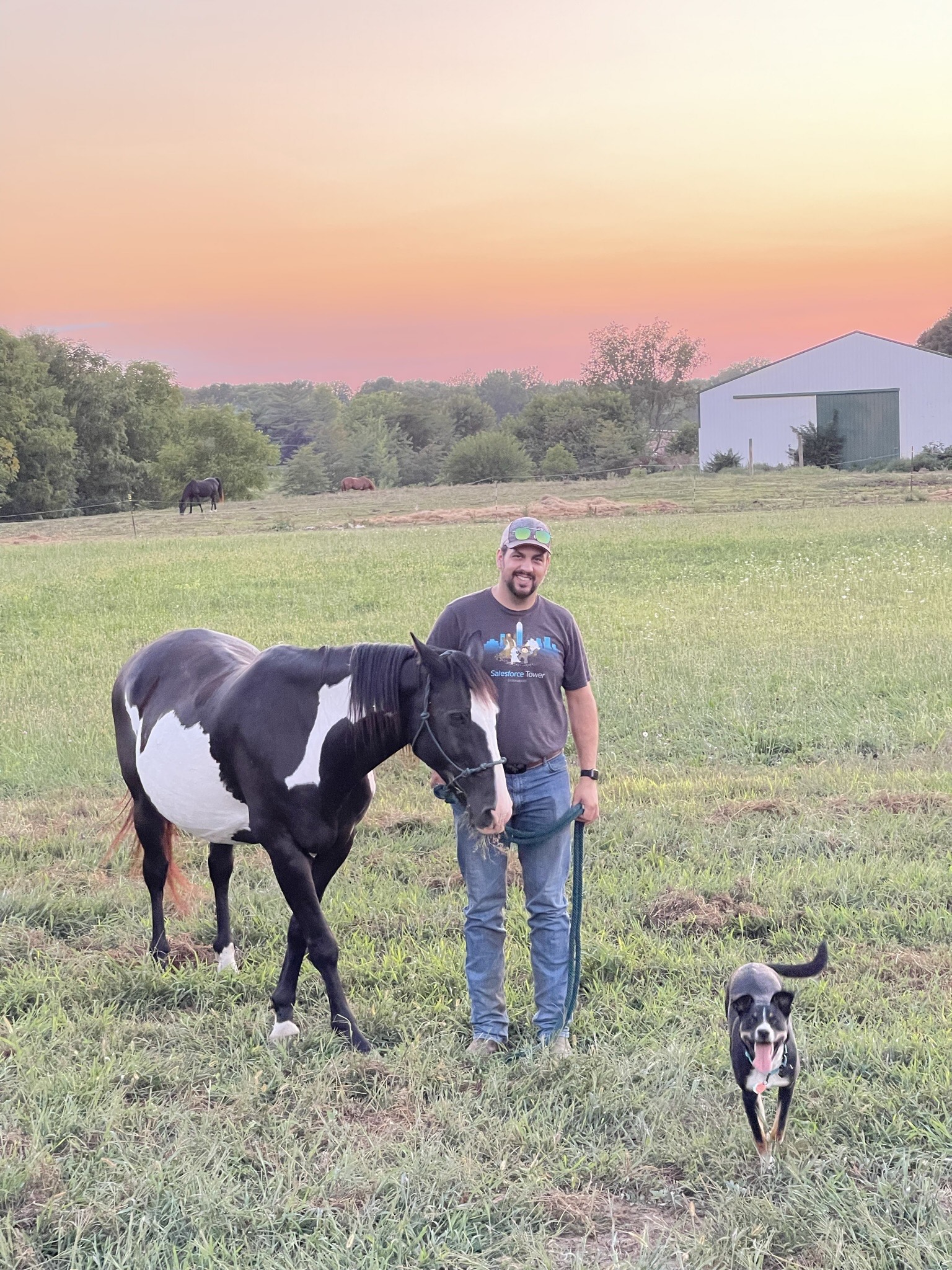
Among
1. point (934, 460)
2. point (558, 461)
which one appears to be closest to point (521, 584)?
point (934, 460)

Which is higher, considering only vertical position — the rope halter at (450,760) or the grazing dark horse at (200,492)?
the grazing dark horse at (200,492)

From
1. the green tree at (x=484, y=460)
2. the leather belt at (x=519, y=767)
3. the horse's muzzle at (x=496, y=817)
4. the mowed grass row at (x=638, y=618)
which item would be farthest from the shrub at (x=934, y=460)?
the horse's muzzle at (x=496, y=817)

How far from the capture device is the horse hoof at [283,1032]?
427cm

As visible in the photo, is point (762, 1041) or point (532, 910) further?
point (532, 910)

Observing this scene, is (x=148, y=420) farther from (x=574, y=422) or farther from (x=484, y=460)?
(x=574, y=422)

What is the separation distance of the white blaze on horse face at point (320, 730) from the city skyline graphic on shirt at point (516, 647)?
1.95ft

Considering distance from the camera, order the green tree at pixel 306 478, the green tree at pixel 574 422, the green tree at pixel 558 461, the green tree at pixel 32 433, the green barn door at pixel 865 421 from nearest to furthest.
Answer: the green barn door at pixel 865 421
the green tree at pixel 32 433
the green tree at pixel 558 461
the green tree at pixel 306 478
the green tree at pixel 574 422

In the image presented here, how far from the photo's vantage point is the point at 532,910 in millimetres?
4250

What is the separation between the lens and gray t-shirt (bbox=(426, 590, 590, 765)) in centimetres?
408

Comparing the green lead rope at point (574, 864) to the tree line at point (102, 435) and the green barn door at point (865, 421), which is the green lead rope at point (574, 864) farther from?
the tree line at point (102, 435)

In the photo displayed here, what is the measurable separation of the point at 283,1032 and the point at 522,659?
1.73 meters

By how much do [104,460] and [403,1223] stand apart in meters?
71.8

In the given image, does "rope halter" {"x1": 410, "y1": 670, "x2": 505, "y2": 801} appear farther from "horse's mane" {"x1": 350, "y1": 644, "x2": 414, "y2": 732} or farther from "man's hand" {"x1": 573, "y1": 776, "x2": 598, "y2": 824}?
"man's hand" {"x1": 573, "y1": 776, "x2": 598, "y2": 824}

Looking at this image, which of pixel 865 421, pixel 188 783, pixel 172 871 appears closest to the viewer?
pixel 188 783
